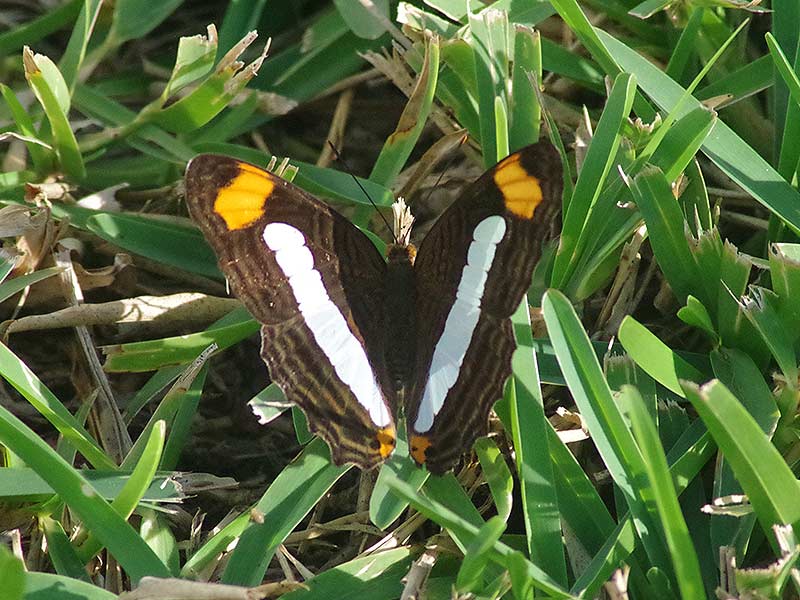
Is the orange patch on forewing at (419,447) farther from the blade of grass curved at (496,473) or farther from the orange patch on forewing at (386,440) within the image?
the blade of grass curved at (496,473)

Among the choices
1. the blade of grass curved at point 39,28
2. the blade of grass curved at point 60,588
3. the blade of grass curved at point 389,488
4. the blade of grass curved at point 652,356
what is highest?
the blade of grass curved at point 39,28

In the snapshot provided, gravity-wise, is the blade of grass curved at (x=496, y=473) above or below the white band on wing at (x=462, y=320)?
below

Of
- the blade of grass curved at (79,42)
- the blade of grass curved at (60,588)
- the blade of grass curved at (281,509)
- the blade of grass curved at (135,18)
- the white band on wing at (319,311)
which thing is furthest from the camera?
the blade of grass curved at (135,18)

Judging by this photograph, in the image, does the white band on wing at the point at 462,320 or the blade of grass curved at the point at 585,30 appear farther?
the blade of grass curved at the point at 585,30

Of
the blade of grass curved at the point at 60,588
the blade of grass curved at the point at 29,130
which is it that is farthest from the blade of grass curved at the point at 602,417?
the blade of grass curved at the point at 29,130

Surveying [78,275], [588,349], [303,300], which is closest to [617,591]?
[588,349]

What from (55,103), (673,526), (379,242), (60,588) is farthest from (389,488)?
(55,103)

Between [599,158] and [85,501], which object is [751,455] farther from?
[85,501]

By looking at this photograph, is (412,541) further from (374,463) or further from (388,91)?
(388,91)

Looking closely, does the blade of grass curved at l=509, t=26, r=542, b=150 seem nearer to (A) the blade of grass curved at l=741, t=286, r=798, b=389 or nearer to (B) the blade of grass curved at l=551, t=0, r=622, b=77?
(B) the blade of grass curved at l=551, t=0, r=622, b=77
